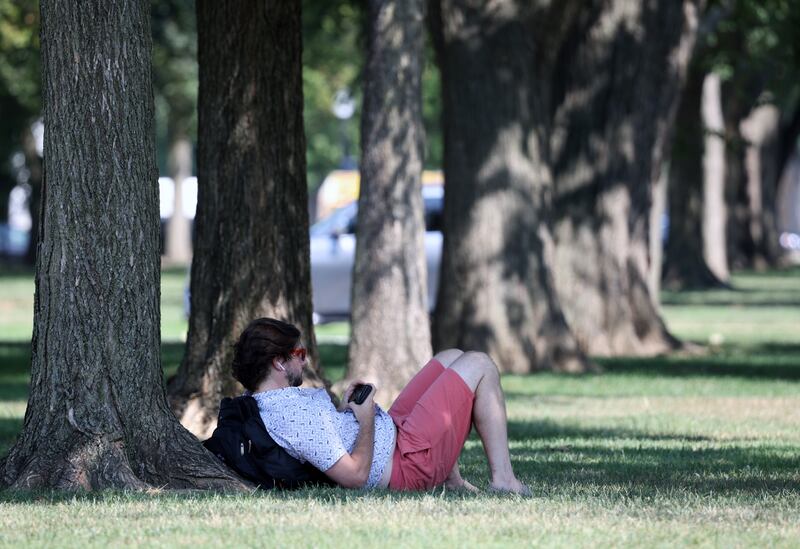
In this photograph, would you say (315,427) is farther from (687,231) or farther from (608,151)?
(687,231)

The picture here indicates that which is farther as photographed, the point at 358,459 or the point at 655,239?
the point at 655,239

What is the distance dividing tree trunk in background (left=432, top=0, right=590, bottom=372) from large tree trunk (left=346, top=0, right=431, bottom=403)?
3.20 metres

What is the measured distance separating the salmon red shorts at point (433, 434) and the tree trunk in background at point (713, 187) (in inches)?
1093

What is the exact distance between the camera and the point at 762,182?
→ 48.7m

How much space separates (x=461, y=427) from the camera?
25.8 feet

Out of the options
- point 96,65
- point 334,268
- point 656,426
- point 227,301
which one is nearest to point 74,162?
point 96,65

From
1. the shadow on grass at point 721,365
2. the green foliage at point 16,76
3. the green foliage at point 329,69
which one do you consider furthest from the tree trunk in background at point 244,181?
the green foliage at point 16,76

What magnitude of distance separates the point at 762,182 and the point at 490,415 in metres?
42.1

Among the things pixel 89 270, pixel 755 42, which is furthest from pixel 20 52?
pixel 89 270

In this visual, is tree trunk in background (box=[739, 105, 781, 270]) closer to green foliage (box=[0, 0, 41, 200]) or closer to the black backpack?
green foliage (box=[0, 0, 41, 200])

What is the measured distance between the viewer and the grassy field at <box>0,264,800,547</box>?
6508 mm

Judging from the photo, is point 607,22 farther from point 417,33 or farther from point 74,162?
point 74,162

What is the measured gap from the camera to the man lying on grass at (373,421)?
7559mm

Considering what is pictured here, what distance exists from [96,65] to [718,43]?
22.5 metres
